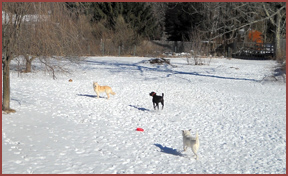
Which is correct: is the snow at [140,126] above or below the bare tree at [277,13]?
below

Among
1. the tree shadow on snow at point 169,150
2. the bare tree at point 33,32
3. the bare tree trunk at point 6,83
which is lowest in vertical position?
the tree shadow on snow at point 169,150

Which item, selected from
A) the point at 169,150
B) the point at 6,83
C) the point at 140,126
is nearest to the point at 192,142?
the point at 169,150

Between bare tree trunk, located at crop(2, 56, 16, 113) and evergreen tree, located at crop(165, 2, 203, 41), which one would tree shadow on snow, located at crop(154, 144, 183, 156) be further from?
evergreen tree, located at crop(165, 2, 203, 41)

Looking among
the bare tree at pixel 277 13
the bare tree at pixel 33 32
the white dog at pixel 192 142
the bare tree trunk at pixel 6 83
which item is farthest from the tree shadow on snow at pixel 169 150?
the bare tree at pixel 277 13

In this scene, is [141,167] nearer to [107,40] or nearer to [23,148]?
[23,148]

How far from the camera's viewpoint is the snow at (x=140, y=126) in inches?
330

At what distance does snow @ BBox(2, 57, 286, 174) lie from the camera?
8383mm

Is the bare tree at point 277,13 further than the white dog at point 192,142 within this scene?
Yes

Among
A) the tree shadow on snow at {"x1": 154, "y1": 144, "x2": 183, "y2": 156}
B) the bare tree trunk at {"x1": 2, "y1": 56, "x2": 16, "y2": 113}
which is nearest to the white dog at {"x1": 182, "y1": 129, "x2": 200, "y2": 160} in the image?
the tree shadow on snow at {"x1": 154, "y1": 144, "x2": 183, "y2": 156}

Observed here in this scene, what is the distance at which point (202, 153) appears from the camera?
373 inches

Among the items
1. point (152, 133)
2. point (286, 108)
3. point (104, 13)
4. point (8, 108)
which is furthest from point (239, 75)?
point (104, 13)

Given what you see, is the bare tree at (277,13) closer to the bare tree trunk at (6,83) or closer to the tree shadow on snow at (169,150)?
the tree shadow on snow at (169,150)

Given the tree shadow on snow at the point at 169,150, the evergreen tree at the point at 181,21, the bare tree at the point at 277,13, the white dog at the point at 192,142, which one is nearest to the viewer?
→ the white dog at the point at 192,142

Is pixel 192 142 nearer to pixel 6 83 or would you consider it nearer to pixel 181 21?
pixel 6 83
